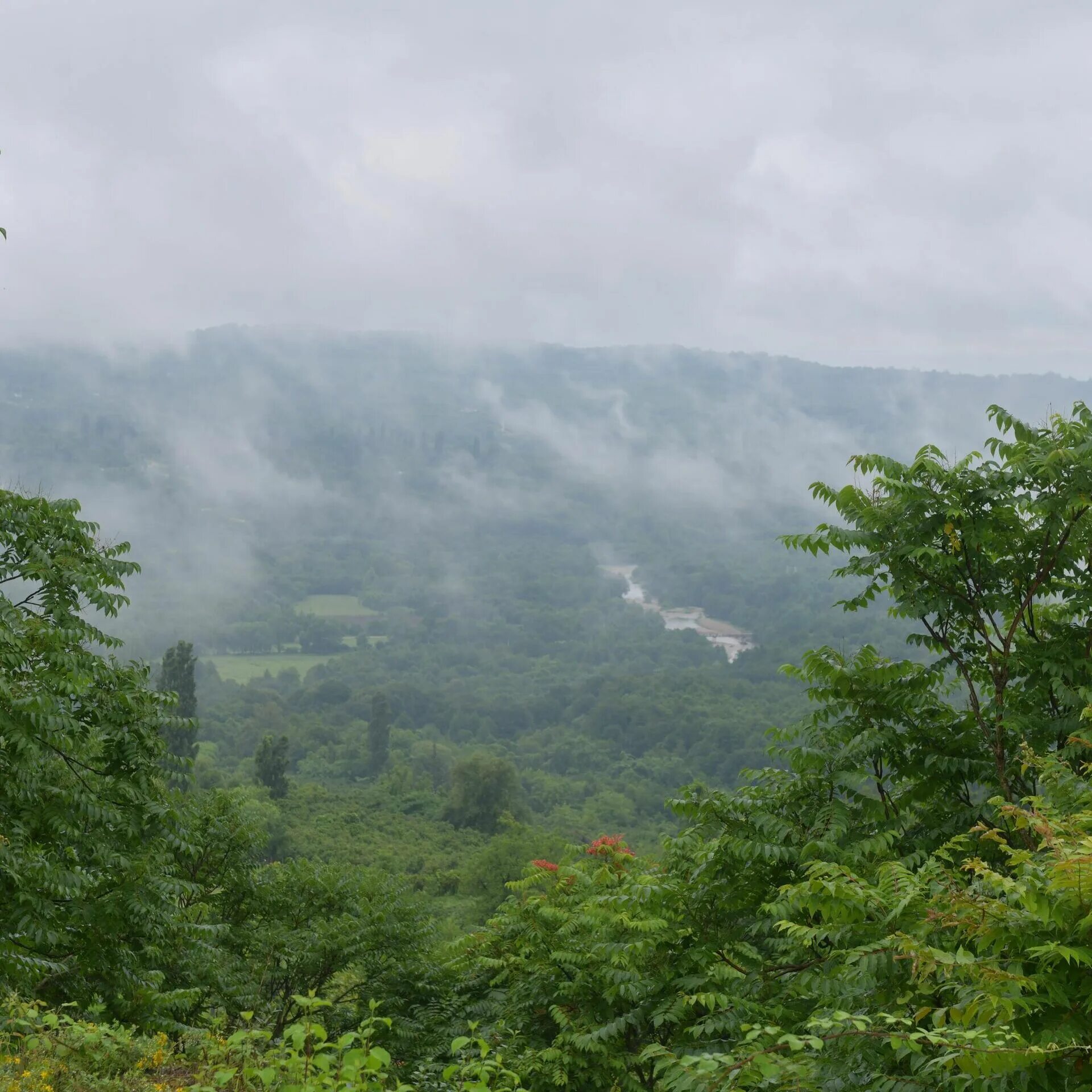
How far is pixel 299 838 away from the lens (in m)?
62.6

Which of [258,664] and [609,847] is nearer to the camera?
[609,847]

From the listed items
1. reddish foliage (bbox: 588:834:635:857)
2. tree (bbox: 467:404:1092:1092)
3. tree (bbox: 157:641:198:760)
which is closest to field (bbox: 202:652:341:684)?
tree (bbox: 157:641:198:760)

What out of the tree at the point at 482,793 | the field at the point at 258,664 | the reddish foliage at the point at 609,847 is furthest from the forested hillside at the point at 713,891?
the field at the point at 258,664

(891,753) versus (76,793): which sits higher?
(891,753)

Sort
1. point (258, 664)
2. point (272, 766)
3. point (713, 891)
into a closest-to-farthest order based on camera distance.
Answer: point (713, 891) < point (272, 766) < point (258, 664)

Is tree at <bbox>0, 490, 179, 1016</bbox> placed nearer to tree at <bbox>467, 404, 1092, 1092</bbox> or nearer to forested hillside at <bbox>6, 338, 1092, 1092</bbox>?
forested hillside at <bbox>6, 338, 1092, 1092</bbox>

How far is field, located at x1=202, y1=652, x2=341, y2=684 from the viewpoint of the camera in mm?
170875

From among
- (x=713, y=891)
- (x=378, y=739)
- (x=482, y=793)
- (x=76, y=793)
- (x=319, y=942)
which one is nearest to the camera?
(x=713, y=891)

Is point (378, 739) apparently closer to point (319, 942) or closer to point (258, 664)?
point (258, 664)

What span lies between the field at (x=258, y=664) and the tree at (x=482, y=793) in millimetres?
97949

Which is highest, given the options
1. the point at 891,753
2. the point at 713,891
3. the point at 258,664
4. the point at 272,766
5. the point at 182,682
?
the point at 258,664

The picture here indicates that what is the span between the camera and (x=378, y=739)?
11625 cm

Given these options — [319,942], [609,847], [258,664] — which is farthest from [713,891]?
[258,664]

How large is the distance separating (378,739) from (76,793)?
110 meters
